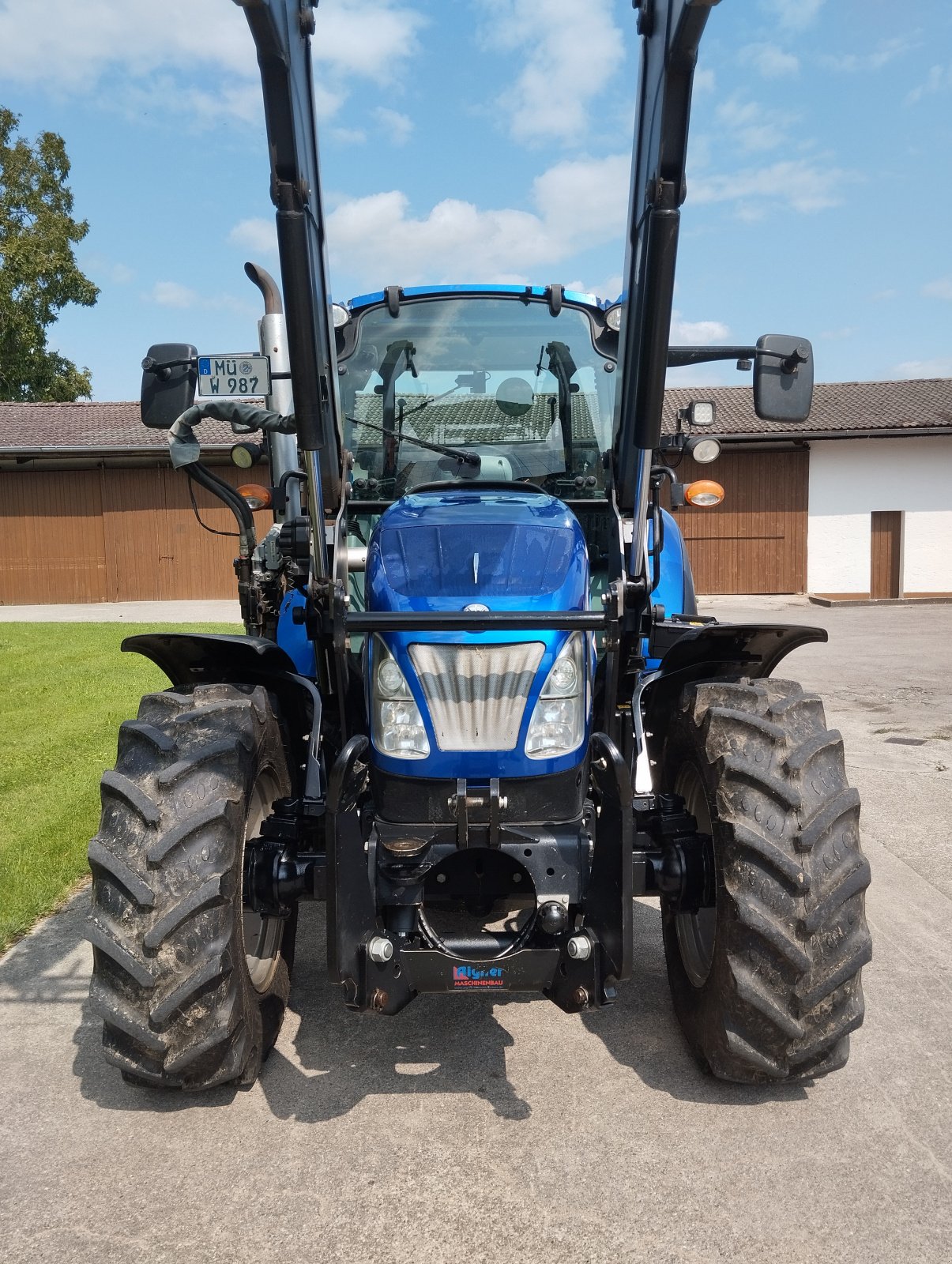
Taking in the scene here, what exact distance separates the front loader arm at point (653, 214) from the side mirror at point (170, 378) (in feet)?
4.58

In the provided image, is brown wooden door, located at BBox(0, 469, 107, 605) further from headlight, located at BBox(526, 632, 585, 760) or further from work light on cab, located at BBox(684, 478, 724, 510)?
headlight, located at BBox(526, 632, 585, 760)

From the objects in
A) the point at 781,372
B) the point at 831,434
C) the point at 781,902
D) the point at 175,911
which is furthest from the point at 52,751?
the point at 831,434

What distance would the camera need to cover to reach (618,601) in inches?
115

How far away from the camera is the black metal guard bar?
269cm

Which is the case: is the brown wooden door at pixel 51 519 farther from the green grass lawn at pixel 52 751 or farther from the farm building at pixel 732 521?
the green grass lawn at pixel 52 751

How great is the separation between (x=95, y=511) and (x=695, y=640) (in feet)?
69.6

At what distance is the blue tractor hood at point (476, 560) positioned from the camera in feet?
Result: 9.58

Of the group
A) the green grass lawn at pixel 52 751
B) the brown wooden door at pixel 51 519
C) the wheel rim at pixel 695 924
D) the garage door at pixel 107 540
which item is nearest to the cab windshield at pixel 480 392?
the wheel rim at pixel 695 924

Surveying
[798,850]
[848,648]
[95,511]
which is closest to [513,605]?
[798,850]

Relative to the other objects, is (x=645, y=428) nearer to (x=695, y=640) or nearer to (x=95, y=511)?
(x=695, y=640)

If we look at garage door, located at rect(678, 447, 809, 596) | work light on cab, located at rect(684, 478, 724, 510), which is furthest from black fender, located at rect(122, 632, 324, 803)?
garage door, located at rect(678, 447, 809, 596)

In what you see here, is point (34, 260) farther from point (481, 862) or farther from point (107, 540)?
point (481, 862)

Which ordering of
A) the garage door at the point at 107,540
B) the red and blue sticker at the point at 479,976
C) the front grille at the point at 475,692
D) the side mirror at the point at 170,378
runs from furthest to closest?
the garage door at the point at 107,540 < the side mirror at the point at 170,378 < the front grille at the point at 475,692 < the red and blue sticker at the point at 479,976

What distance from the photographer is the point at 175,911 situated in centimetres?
266
